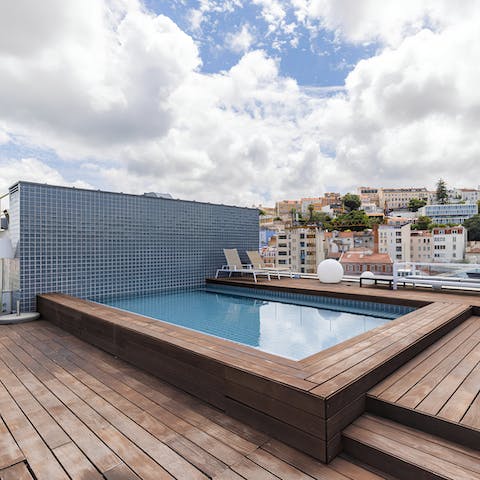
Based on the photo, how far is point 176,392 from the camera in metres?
2.22

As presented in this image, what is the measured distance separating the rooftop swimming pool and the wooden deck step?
3.77ft

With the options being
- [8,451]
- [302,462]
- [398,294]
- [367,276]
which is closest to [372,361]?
[302,462]

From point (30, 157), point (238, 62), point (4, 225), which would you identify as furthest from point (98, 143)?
point (238, 62)

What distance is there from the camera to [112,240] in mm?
6305

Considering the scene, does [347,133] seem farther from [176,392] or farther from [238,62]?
[176,392]

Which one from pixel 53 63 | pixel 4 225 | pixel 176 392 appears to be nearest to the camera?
pixel 176 392

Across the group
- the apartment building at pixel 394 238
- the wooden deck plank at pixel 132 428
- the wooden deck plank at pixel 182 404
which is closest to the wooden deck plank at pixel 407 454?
the wooden deck plank at pixel 182 404

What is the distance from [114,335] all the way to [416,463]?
8.28 feet

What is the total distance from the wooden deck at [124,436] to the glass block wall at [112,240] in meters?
3.17

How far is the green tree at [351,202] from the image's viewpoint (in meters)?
56.9

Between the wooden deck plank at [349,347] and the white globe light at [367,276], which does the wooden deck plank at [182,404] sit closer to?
the wooden deck plank at [349,347]

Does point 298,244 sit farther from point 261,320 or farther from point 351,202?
point 261,320

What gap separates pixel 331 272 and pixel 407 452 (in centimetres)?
485

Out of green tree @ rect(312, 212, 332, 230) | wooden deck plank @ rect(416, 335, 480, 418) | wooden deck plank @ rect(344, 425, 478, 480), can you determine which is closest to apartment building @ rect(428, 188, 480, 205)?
green tree @ rect(312, 212, 332, 230)
